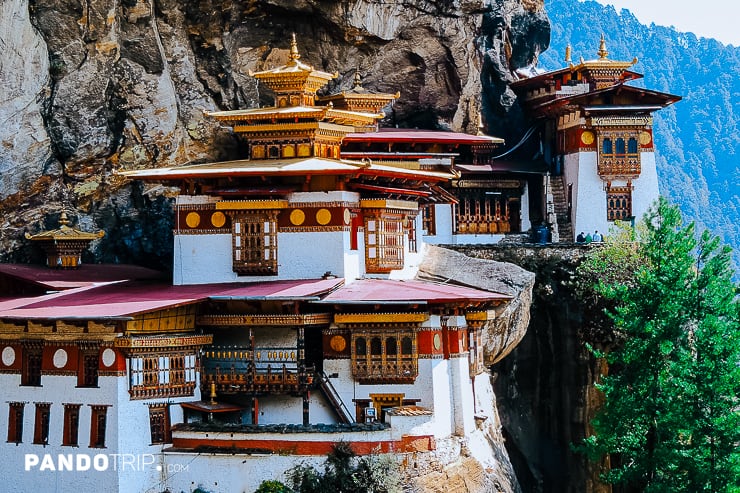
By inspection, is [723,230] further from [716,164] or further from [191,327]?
[191,327]

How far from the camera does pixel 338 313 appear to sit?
4031 centimetres

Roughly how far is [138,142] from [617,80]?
64.7ft

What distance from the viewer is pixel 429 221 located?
55.7 m

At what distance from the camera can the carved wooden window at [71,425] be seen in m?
38.6

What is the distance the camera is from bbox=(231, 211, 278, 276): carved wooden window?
42.7m

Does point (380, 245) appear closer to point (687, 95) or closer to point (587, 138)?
point (587, 138)

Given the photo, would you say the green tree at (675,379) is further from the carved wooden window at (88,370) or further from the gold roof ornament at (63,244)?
the gold roof ornament at (63,244)

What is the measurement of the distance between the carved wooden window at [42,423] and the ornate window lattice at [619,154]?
965 inches

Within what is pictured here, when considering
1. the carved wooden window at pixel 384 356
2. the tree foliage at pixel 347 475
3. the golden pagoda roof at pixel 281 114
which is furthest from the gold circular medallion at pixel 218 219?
the tree foliage at pixel 347 475

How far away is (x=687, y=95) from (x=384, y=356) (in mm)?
93688

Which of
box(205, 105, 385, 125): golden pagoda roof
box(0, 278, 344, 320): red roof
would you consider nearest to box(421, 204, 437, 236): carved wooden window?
box(205, 105, 385, 125): golden pagoda roof

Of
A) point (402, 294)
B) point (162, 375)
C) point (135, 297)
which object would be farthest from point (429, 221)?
point (162, 375)

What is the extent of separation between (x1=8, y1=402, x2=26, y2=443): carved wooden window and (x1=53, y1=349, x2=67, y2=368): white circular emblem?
5.18ft

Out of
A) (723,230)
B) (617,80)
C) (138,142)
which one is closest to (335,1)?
(138,142)
